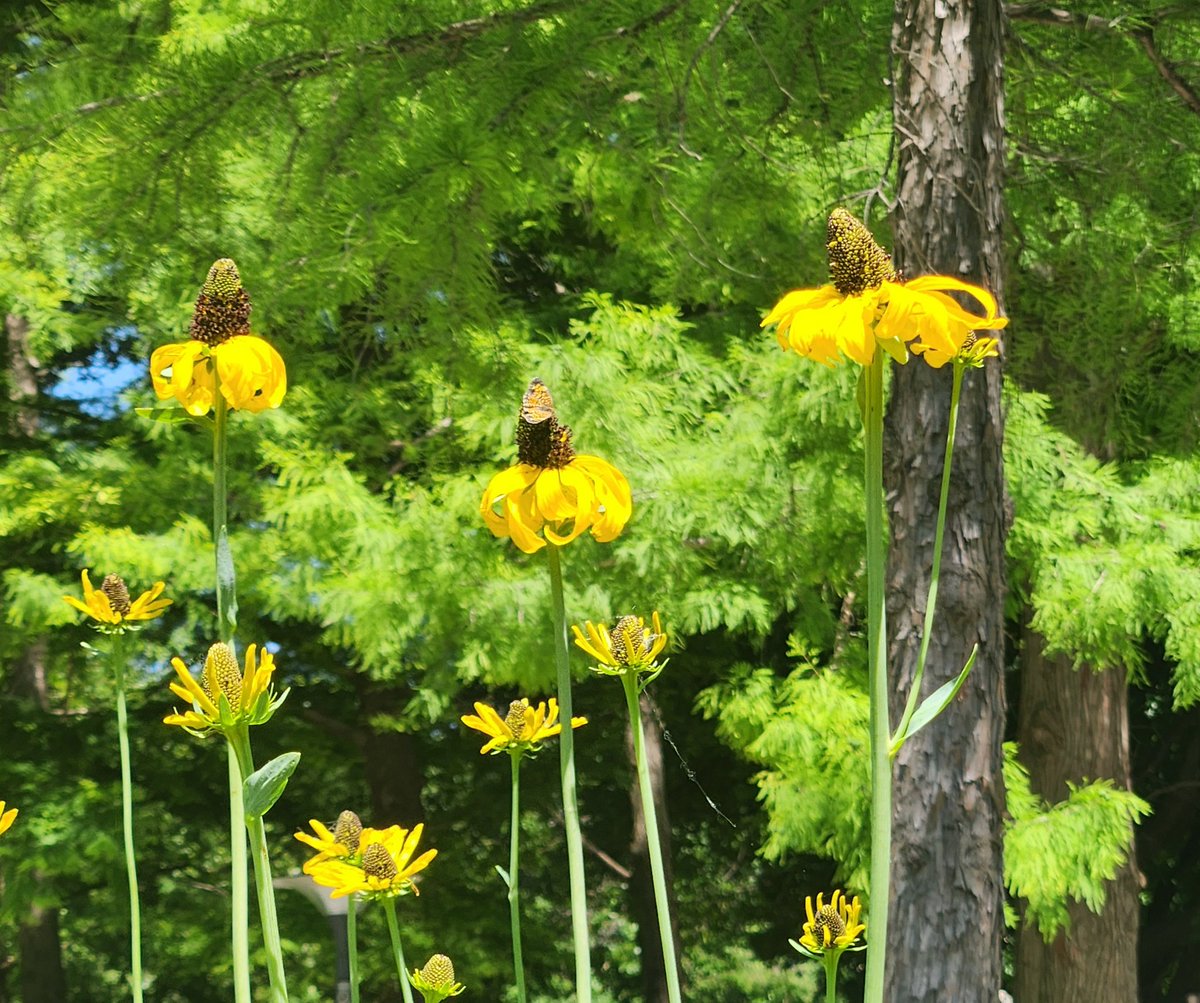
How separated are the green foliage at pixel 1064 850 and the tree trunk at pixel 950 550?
144cm

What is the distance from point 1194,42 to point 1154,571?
1.52 metres

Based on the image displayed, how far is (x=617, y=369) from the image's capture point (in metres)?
4.71

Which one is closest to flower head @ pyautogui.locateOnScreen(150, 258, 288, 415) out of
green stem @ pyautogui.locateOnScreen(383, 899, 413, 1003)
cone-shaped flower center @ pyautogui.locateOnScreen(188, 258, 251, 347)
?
cone-shaped flower center @ pyautogui.locateOnScreen(188, 258, 251, 347)

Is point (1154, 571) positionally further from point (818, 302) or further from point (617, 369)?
point (818, 302)

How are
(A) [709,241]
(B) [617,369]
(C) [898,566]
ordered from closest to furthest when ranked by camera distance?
(C) [898,566], (A) [709,241], (B) [617,369]

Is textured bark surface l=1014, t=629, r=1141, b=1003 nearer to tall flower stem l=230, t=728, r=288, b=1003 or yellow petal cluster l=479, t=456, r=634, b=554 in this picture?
yellow petal cluster l=479, t=456, r=634, b=554

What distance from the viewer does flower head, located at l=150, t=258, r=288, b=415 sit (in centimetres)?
90

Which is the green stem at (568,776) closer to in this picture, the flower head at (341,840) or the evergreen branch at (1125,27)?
the flower head at (341,840)

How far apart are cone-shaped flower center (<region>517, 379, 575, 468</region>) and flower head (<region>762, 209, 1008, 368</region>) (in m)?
0.16

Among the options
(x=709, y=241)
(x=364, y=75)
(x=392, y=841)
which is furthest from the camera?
(x=709, y=241)

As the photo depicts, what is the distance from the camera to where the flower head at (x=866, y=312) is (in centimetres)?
89

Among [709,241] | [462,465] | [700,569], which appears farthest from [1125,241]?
[462,465]

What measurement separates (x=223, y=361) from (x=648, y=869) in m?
7.25

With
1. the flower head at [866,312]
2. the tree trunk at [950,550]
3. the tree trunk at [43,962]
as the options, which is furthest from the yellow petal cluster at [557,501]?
the tree trunk at [43,962]
